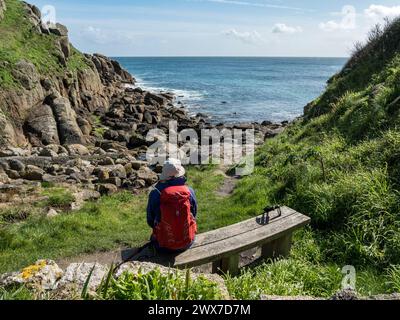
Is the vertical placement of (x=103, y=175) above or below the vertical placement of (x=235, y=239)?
below

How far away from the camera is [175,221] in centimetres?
504

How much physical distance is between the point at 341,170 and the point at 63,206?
722 centimetres

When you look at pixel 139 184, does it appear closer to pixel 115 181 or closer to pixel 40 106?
pixel 115 181

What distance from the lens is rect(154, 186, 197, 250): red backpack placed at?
4891 mm

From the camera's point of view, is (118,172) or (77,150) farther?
(77,150)

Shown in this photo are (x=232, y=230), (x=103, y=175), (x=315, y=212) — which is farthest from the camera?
(x=103, y=175)

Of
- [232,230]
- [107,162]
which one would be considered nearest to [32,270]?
[232,230]

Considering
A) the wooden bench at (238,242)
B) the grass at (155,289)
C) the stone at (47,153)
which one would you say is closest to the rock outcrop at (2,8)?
the stone at (47,153)

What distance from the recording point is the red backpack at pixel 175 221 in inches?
193

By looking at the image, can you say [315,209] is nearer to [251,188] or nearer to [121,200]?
[251,188]

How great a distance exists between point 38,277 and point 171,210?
6.09ft

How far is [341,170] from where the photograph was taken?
28.6ft

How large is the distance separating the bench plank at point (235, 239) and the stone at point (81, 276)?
1.41m

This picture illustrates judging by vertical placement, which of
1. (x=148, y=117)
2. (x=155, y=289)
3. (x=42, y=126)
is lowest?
(x=148, y=117)
